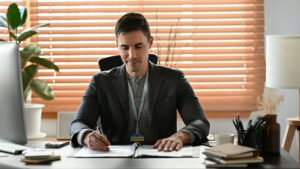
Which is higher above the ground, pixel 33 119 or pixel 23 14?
pixel 23 14

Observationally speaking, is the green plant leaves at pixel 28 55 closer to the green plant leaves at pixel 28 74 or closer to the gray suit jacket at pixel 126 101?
the green plant leaves at pixel 28 74

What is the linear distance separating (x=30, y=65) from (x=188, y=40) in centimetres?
123

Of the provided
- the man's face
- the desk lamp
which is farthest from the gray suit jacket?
the desk lamp

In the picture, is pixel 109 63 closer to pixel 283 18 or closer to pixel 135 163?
pixel 135 163

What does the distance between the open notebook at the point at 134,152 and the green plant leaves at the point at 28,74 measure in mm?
1797

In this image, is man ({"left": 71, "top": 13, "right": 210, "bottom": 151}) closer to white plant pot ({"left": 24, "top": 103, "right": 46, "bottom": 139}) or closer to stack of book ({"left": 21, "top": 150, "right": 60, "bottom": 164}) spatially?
stack of book ({"left": 21, "top": 150, "right": 60, "bottom": 164})

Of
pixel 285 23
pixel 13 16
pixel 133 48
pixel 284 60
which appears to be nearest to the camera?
pixel 133 48

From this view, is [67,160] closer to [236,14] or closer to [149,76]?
[149,76]

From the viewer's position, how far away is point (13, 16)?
159 inches

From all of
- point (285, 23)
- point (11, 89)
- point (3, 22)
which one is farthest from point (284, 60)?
point (3, 22)

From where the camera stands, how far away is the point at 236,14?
4.35 meters

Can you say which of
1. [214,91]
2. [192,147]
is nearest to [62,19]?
[214,91]

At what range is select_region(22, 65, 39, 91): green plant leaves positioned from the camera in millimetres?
4066

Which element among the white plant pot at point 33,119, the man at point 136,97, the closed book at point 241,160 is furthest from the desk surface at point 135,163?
the white plant pot at point 33,119
